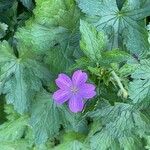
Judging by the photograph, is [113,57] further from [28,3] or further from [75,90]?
[28,3]

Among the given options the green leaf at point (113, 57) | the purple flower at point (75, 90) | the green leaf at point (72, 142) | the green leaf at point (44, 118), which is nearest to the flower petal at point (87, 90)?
the purple flower at point (75, 90)

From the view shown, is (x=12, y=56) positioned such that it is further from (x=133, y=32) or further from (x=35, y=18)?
(x=133, y=32)

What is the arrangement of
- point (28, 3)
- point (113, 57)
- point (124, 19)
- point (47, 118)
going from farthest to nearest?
point (28, 3), point (47, 118), point (124, 19), point (113, 57)

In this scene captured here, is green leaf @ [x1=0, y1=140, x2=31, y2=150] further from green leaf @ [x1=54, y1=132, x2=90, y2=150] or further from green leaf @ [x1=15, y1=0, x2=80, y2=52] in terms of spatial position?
green leaf @ [x1=15, y1=0, x2=80, y2=52]

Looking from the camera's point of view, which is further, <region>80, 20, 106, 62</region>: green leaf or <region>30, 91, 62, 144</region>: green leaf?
<region>30, 91, 62, 144</region>: green leaf

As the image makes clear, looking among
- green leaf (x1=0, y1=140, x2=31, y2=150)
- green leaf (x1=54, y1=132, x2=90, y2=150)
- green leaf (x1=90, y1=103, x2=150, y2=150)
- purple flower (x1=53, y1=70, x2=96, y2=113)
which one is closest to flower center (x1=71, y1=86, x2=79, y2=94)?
purple flower (x1=53, y1=70, x2=96, y2=113)

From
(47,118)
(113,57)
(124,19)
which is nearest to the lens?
(113,57)

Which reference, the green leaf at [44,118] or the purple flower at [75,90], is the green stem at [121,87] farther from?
the green leaf at [44,118]

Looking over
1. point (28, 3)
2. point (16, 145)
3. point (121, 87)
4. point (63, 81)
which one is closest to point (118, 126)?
point (121, 87)
